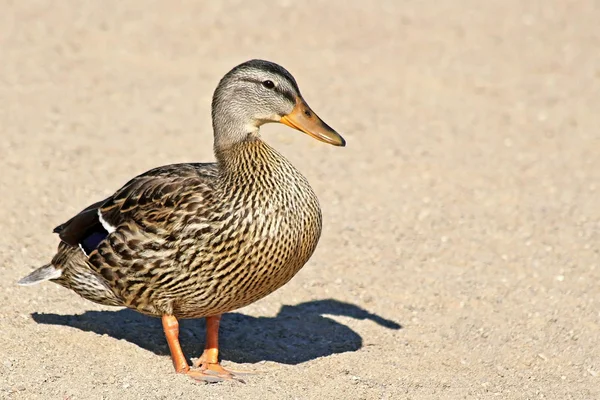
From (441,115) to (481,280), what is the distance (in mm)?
4335

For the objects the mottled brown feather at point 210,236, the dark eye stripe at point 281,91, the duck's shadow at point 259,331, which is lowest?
the duck's shadow at point 259,331

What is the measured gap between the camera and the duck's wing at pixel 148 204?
6699 mm

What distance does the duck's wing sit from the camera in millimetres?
6699

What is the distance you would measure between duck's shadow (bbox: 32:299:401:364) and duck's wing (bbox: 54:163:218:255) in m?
0.84

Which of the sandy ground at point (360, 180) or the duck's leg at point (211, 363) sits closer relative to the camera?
the duck's leg at point (211, 363)

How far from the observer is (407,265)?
30.0 feet

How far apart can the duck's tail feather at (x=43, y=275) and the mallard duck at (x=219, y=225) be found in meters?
0.27

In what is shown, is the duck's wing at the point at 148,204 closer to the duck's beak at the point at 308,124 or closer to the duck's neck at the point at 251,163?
the duck's neck at the point at 251,163

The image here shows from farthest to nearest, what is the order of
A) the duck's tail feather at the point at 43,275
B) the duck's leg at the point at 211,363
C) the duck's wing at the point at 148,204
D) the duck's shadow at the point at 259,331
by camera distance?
1. the duck's shadow at the point at 259,331
2. the duck's tail feather at the point at 43,275
3. the duck's leg at the point at 211,363
4. the duck's wing at the point at 148,204

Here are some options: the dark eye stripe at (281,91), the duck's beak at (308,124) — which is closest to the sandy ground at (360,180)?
the duck's beak at (308,124)

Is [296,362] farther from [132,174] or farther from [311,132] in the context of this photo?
[132,174]

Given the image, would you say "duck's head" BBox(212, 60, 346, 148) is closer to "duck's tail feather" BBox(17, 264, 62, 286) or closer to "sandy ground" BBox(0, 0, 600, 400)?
"duck's tail feather" BBox(17, 264, 62, 286)

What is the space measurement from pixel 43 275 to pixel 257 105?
6.32ft

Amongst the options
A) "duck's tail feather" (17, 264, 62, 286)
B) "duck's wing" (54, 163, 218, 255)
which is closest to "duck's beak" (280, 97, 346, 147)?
"duck's wing" (54, 163, 218, 255)
